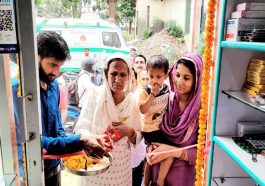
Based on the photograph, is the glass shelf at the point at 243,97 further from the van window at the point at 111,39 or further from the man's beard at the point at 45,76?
the van window at the point at 111,39

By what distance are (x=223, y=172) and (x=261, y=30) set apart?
722 mm

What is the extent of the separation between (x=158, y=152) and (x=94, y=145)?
53 centimetres

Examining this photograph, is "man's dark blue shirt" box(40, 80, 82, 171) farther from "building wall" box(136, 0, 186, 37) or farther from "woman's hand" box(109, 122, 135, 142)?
"building wall" box(136, 0, 186, 37)

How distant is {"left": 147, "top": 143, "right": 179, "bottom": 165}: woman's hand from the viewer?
169cm

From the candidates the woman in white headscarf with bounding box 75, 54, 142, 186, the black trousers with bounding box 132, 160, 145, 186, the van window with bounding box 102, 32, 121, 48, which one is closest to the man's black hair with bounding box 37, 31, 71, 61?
the woman in white headscarf with bounding box 75, 54, 142, 186

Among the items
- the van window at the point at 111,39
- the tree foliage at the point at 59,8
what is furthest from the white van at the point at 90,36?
the tree foliage at the point at 59,8

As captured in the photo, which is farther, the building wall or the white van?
the white van

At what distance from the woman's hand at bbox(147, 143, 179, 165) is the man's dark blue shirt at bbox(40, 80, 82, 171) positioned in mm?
588

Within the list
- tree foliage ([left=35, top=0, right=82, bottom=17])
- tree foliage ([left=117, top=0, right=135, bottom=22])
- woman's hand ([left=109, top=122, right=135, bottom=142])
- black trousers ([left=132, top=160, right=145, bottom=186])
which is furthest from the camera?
tree foliage ([left=35, top=0, right=82, bottom=17])

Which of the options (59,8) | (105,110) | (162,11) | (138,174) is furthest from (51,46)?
(59,8)

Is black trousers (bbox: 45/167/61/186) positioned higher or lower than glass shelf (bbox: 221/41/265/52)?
lower

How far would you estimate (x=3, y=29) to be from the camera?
0.78 meters

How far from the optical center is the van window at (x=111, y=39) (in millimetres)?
4168

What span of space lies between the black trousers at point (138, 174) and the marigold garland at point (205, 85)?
0.51 meters
